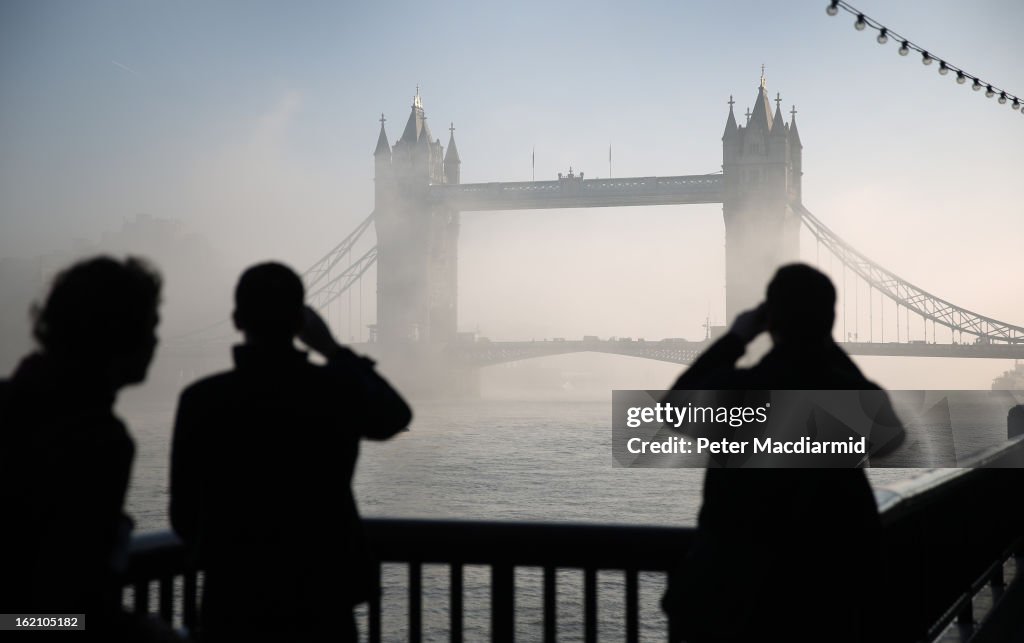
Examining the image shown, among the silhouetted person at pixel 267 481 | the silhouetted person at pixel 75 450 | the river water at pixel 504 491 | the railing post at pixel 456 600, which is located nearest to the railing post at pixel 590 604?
the railing post at pixel 456 600

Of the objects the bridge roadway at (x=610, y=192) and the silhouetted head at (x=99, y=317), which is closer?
the silhouetted head at (x=99, y=317)

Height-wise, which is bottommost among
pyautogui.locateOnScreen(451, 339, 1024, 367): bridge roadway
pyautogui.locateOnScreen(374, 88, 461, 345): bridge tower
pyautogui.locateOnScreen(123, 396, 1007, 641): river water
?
pyautogui.locateOnScreen(123, 396, 1007, 641): river water

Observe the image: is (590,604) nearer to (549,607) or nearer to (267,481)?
(549,607)

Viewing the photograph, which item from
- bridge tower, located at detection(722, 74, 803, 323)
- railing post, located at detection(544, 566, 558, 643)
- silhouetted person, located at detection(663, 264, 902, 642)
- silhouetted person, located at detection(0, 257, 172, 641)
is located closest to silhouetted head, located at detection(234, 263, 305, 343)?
silhouetted person, located at detection(0, 257, 172, 641)

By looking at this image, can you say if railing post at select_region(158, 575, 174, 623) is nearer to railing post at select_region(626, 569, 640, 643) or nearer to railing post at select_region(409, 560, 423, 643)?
railing post at select_region(409, 560, 423, 643)

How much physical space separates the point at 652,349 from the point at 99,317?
44.3 meters

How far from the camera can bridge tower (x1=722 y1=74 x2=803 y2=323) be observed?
51188 mm

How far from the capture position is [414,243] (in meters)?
59.0

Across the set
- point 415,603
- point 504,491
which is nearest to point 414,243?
point 504,491

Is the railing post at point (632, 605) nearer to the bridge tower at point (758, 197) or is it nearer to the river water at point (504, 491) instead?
the river water at point (504, 491)

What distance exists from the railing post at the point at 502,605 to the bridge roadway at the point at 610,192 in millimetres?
51977

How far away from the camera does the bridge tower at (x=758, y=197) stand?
51188mm

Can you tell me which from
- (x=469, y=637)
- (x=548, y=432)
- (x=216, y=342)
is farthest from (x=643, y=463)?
(x=216, y=342)

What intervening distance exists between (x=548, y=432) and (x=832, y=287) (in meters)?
35.0
